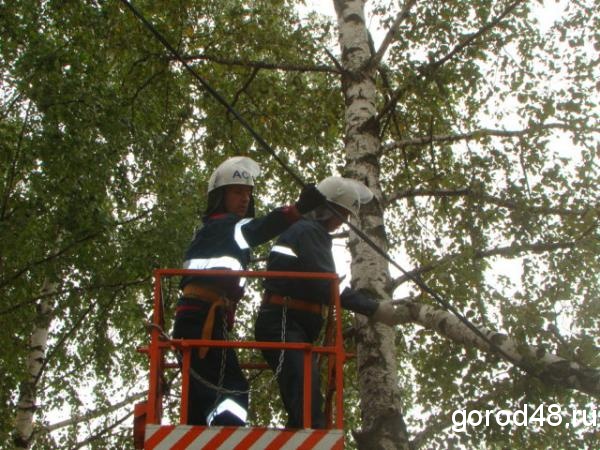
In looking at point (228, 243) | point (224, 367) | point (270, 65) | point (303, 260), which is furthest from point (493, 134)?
point (224, 367)

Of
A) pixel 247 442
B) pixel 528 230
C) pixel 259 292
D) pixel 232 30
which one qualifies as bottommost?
pixel 247 442

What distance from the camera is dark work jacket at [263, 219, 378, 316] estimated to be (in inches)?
201

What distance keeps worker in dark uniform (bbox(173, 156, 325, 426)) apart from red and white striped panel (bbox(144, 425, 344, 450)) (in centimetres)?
50

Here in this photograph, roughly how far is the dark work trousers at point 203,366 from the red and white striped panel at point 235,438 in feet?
2.11

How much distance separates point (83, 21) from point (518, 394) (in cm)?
673

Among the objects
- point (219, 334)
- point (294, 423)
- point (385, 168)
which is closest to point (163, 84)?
point (385, 168)

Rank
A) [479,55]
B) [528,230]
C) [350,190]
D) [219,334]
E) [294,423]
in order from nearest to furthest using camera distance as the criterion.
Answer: [294,423] < [219,334] < [350,190] < [528,230] < [479,55]

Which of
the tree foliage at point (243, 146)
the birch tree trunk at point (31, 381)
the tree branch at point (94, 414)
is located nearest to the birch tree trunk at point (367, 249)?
the tree foliage at point (243, 146)

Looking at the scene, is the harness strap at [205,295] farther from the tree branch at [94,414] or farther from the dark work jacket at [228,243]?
the tree branch at [94,414]

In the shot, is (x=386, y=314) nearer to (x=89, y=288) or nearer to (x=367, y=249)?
(x=367, y=249)

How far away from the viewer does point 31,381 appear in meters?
10.2

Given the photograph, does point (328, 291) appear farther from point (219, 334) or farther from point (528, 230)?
point (528, 230)

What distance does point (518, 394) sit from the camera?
5.21 metres

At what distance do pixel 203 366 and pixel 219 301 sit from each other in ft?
1.37
